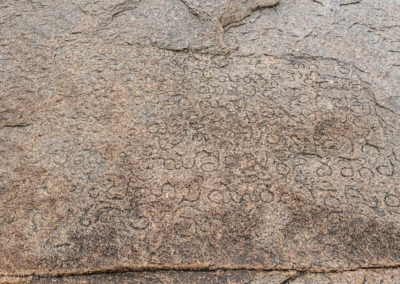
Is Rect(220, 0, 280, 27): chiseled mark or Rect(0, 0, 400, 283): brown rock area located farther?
Rect(220, 0, 280, 27): chiseled mark

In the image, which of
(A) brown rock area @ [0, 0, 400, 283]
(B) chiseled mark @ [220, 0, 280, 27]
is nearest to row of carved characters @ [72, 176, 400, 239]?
(A) brown rock area @ [0, 0, 400, 283]

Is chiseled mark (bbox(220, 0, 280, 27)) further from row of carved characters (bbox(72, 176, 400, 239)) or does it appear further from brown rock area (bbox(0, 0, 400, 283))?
row of carved characters (bbox(72, 176, 400, 239))

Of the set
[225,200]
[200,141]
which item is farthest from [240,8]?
[225,200]

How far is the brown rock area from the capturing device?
1329mm

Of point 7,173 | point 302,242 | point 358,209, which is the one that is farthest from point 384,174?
point 7,173

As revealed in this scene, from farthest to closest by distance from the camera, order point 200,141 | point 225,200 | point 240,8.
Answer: point 240,8 → point 200,141 → point 225,200

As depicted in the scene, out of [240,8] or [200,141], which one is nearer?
[200,141]

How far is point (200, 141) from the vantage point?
1.59 m

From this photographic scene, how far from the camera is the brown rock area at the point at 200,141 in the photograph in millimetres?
1329

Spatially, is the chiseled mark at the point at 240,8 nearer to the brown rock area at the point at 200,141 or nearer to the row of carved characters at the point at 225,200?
the brown rock area at the point at 200,141

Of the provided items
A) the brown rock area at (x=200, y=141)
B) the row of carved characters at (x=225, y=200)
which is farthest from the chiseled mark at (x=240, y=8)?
the row of carved characters at (x=225, y=200)

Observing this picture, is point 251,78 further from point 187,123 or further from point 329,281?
point 329,281

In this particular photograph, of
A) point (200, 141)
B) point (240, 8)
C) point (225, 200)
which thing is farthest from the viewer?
point (240, 8)

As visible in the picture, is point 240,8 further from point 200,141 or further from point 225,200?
point 225,200
